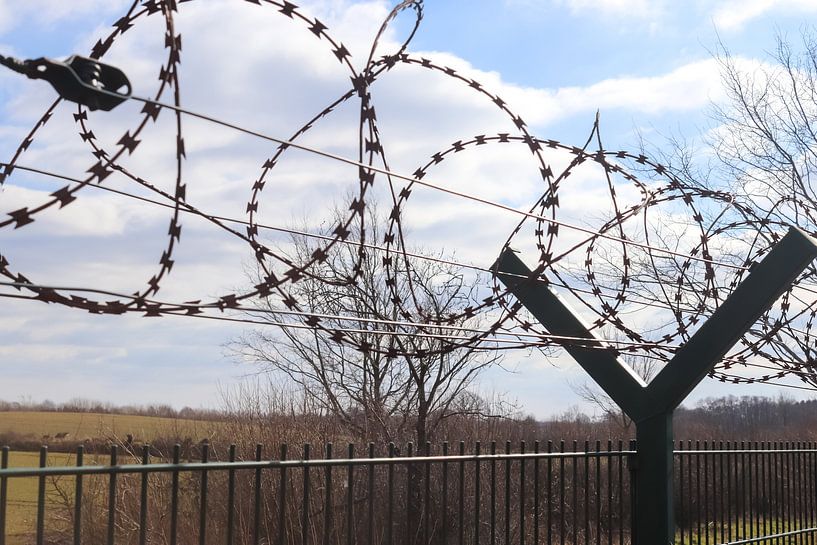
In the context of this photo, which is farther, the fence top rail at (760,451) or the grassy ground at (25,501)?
the grassy ground at (25,501)

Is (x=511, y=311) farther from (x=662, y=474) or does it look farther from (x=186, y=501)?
(x=186, y=501)

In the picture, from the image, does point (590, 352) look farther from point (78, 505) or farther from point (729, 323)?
point (78, 505)

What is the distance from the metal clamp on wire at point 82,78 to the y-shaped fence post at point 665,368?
3.50m

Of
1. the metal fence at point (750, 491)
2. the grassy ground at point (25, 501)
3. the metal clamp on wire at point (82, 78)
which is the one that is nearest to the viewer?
the metal clamp on wire at point (82, 78)

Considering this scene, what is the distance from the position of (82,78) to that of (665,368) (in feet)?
14.5

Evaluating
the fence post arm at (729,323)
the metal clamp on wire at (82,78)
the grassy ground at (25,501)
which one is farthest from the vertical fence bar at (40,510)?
the grassy ground at (25,501)

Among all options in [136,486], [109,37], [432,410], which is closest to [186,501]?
[136,486]

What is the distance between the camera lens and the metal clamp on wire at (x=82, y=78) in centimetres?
281

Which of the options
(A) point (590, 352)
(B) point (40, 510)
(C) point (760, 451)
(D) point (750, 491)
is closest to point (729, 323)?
(A) point (590, 352)

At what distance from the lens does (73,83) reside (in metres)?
2.86

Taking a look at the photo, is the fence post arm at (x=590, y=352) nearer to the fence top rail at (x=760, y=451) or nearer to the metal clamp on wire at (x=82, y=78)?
the fence top rail at (x=760, y=451)

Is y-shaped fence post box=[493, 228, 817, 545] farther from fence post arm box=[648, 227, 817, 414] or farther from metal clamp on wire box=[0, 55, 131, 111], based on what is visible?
metal clamp on wire box=[0, 55, 131, 111]

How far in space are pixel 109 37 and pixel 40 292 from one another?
1.16 metres

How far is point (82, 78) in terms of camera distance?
2898 millimetres
